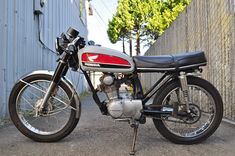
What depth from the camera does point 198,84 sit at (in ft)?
13.1

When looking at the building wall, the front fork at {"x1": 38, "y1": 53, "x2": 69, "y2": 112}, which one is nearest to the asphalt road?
the front fork at {"x1": 38, "y1": 53, "x2": 69, "y2": 112}

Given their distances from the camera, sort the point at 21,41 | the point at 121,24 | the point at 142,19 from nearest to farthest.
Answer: the point at 21,41, the point at 142,19, the point at 121,24

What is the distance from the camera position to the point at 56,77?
4.08 meters

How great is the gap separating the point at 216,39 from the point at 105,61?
2704 mm

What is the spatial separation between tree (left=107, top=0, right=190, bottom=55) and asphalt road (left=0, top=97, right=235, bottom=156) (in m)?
20.9

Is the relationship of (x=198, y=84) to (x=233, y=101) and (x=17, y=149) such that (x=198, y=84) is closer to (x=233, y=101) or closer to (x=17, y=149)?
(x=233, y=101)

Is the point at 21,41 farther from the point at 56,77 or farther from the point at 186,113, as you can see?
the point at 186,113

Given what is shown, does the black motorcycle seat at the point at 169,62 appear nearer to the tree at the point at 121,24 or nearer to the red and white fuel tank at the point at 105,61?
the red and white fuel tank at the point at 105,61

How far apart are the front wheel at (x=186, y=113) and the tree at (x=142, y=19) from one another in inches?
829

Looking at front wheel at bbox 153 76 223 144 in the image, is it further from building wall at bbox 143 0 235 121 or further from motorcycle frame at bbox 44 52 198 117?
building wall at bbox 143 0 235 121

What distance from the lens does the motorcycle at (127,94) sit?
12.9 ft

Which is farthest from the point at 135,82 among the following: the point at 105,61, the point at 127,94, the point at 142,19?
the point at 142,19

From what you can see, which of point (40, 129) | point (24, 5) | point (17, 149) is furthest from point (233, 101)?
point (24, 5)

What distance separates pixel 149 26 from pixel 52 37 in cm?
1860
